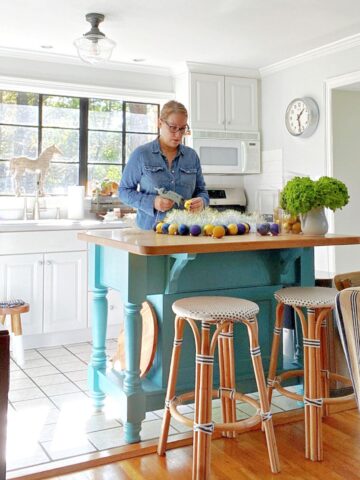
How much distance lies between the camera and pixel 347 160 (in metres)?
4.31

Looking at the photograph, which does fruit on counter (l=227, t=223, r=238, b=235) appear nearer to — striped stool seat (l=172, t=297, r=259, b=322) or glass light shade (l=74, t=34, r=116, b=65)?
striped stool seat (l=172, t=297, r=259, b=322)

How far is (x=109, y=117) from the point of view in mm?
4918

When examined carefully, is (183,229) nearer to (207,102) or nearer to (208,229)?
(208,229)

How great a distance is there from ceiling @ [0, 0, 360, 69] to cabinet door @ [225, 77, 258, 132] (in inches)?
13.1

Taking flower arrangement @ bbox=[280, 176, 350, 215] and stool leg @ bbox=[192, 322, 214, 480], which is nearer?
stool leg @ bbox=[192, 322, 214, 480]

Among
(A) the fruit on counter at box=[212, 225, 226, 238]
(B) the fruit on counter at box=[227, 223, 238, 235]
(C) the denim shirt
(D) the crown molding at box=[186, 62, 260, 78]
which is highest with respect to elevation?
(D) the crown molding at box=[186, 62, 260, 78]

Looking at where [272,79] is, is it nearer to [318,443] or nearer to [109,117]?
[109,117]

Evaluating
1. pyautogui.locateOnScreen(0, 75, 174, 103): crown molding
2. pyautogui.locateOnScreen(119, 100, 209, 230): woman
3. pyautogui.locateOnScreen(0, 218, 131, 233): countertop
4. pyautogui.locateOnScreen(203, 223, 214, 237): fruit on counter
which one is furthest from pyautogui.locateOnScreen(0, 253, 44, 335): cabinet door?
pyautogui.locateOnScreen(203, 223, 214, 237): fruit on counter

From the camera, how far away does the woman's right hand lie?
253 centimetres

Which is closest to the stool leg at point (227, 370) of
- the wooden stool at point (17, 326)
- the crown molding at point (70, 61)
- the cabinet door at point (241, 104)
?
the wooden stool at point (17, 326)

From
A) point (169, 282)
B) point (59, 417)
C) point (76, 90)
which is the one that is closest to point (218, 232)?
point (169, 282)

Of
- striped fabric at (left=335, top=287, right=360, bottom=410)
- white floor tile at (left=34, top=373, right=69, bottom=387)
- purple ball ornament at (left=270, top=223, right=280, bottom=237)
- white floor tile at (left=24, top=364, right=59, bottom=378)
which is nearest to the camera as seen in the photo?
striped fabric at (left=335, top=287, right=360, bottom=410)

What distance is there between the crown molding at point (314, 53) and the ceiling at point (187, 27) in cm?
7

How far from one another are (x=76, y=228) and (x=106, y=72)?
5.24 ft
